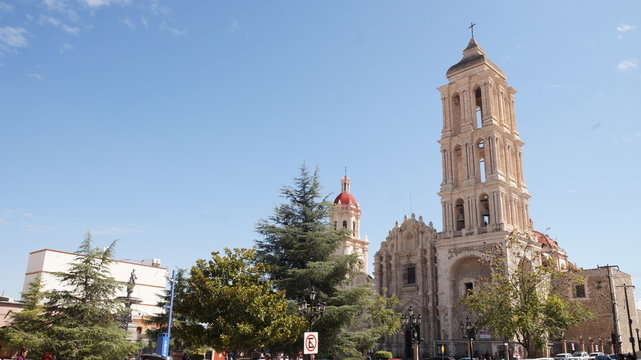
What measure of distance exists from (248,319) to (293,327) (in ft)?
7.51

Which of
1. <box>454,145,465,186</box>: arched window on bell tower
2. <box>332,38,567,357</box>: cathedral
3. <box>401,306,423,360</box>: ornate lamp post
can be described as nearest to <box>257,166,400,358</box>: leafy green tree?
<box>401,306,423,360</box>: ornate lamp post

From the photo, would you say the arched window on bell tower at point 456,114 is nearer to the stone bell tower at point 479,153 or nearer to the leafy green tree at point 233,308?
the stone bell tower at point 479,153

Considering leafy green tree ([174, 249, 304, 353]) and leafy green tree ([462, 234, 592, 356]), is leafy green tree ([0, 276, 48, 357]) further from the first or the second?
leafy green tree ([462, 234, 592, 356])

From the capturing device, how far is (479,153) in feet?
167

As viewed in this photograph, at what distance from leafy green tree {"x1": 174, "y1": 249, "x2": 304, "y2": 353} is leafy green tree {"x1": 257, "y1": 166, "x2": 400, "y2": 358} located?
2.36 metres

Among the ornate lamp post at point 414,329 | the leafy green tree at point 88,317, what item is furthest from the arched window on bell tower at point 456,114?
the leafy green tree at point 88,317

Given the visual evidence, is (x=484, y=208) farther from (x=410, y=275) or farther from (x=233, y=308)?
(x=233, y=308)

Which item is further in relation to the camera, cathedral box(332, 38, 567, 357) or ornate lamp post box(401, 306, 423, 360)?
cathedral box(332, 38, 567, 357)

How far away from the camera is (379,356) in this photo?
137ft

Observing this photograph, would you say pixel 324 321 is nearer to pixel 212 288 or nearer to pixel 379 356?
pixel 212 288

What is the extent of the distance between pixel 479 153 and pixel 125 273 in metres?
40.6

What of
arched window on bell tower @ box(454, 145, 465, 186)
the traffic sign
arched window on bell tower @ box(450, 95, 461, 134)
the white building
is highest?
arched window on bell tower @ box(450, 95, 461, 134)

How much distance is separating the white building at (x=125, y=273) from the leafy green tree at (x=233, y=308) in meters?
27.5

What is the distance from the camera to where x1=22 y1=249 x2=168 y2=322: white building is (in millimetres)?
52259
